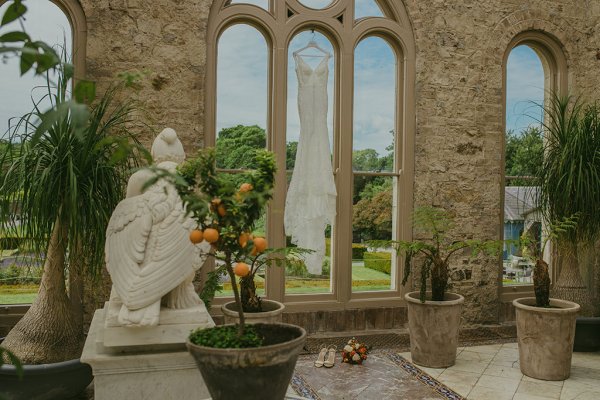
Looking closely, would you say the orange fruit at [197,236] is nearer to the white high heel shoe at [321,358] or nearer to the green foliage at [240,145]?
the white high heel shoe at [321,358]

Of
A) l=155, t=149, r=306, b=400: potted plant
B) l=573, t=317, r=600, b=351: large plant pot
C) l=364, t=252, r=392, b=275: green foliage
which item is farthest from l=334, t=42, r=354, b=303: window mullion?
l=155, t=149, r=306, b=400: potted plant

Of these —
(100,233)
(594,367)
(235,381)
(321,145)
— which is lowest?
(594,367)

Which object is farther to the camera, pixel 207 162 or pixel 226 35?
pixel 226 35

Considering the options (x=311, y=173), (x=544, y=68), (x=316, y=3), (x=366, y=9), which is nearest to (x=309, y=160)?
(x=311, y=173)

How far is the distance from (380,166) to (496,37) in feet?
5.40

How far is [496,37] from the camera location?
4957 mm

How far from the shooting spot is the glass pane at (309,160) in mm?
4523

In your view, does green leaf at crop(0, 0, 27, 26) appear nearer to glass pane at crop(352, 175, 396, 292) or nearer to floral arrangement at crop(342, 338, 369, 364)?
floral arrangement at crop(342, 338, 369, 364)

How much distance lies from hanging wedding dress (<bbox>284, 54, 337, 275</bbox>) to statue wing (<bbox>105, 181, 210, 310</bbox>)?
204 centimetres

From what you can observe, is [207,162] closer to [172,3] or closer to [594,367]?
[172,3]

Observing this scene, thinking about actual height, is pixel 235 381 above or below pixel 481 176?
below

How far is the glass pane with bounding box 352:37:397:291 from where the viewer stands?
478 cm

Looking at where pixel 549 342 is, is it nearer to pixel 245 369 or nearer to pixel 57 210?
pixel 245 369

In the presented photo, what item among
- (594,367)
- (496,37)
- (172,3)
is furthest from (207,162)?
(496,37)
